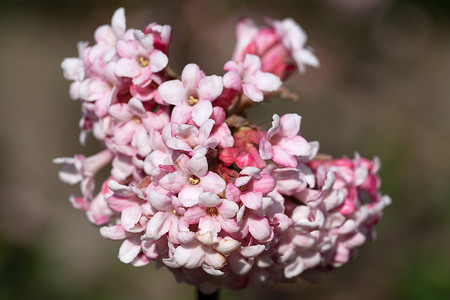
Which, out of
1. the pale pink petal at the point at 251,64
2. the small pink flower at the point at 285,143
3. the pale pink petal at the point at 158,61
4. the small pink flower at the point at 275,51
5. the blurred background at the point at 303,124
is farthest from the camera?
the blurred background at the point at 303,124

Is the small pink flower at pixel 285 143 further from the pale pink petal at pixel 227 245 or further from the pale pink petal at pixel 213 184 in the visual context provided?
the pale pink petal at pixel 227 245

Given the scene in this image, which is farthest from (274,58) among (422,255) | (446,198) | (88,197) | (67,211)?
(67,211)

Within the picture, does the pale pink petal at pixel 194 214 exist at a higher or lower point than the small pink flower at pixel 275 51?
lower

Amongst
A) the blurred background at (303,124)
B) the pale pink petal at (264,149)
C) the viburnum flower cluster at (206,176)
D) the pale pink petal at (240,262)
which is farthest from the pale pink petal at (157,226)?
the blurred background at (303,124)

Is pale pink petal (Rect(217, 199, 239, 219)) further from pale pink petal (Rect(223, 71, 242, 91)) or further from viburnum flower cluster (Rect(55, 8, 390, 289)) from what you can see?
pale pink petal (Rect(223, 71, 242, 91))

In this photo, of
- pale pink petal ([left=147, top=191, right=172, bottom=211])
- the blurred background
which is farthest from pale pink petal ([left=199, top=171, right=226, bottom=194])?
the blurred background

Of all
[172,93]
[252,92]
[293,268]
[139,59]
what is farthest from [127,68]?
[293,268]
